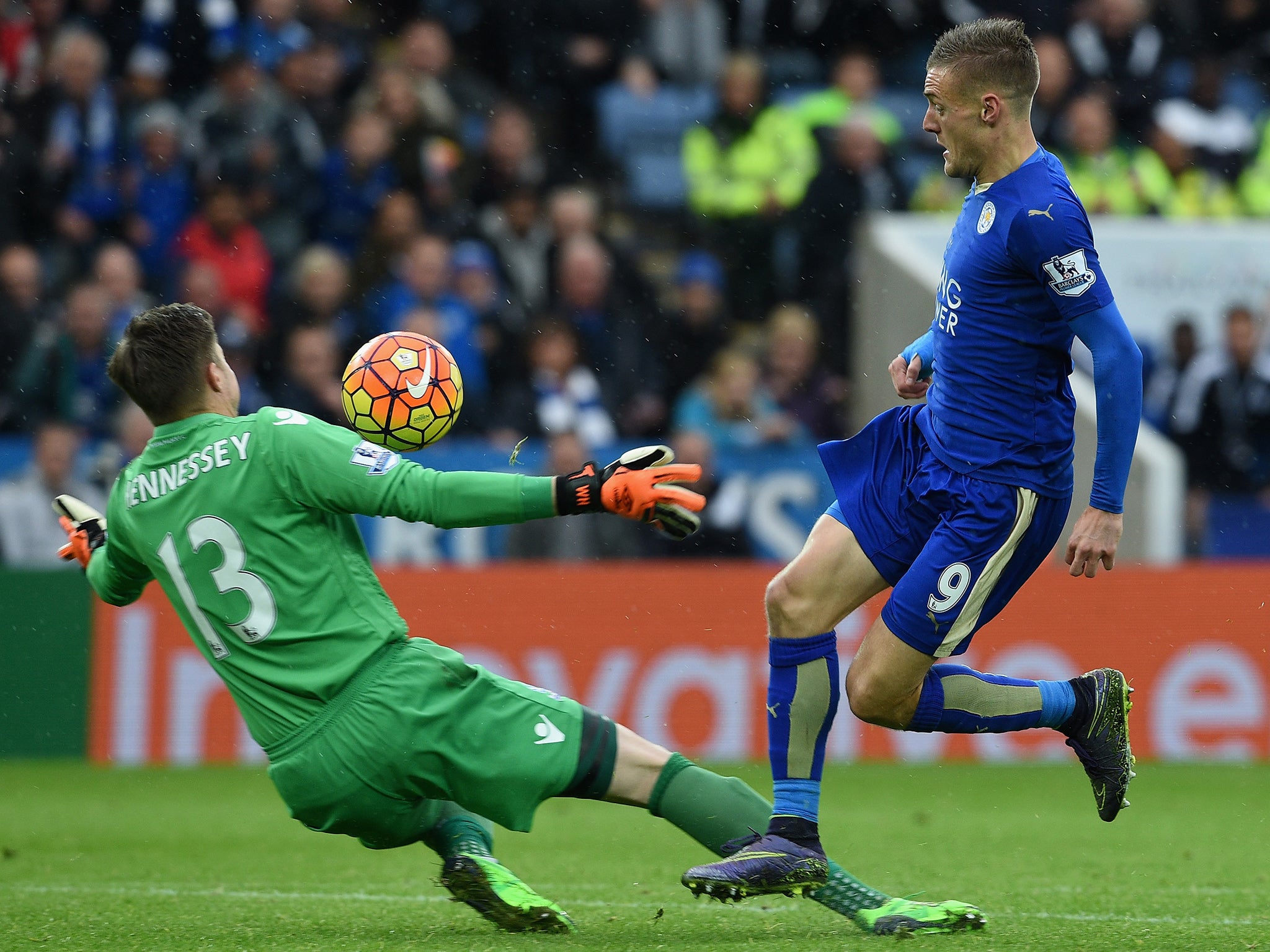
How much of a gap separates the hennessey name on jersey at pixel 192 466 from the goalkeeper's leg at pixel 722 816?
1.21m

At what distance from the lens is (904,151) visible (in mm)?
12781

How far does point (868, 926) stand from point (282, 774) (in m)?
1.60

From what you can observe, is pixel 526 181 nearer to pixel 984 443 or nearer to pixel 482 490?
pixel 984 443

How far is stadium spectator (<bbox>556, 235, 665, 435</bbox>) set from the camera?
36.6 ft

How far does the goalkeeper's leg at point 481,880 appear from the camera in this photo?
15.1 feet

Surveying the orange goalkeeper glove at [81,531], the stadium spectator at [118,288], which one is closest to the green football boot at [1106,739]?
the orange goalkeeper glove at [81,531]

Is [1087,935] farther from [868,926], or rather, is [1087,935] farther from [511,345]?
[511,345]

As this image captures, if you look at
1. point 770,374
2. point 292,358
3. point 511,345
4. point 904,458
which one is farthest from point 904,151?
point 904,458

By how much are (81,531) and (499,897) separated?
5.45ft

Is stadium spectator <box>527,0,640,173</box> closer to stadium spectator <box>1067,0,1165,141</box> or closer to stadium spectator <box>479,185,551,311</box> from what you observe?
stadium spectator <box>479,185,551,311</box>

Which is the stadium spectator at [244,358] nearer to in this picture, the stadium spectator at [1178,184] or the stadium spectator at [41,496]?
the stadium spectator at [41,496]

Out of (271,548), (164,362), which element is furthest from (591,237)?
(271,548)

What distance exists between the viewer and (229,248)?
11.5 meters

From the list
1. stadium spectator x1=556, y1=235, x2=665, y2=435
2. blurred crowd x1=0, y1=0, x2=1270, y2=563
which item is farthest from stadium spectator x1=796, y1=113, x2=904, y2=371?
stadium spectator x1=556, y1=235, x2=665, y2=435
